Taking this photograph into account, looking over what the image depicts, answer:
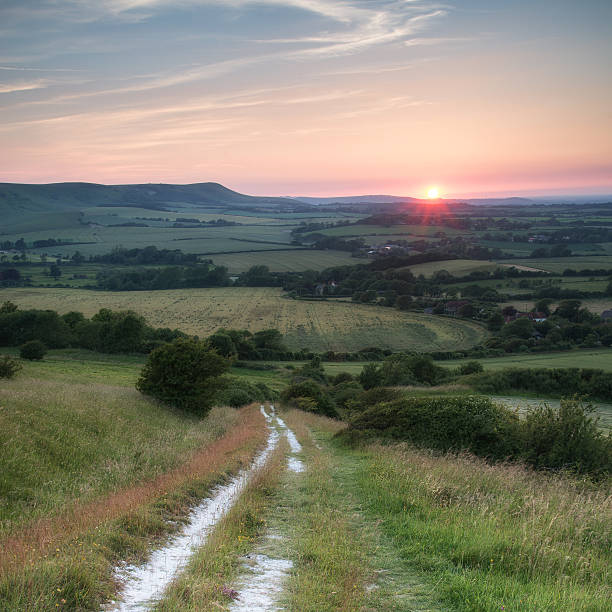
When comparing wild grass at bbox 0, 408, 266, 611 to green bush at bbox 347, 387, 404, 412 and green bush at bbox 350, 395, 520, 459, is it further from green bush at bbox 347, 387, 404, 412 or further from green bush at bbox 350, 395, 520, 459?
green bush at bbox 347, 387, 404, 412

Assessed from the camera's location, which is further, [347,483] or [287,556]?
[347,483]

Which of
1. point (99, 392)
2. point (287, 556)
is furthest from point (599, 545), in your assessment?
point (99, 392)

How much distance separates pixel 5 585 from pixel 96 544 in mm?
1345

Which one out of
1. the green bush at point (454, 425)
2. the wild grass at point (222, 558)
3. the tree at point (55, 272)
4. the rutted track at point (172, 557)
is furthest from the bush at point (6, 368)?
the tree at point (55, 272)

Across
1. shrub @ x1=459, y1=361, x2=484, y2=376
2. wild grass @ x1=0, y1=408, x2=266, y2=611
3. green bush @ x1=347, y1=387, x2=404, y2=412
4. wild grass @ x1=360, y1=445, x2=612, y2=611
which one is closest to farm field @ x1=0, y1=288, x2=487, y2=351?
shrub @ x1=459, y1=361, x2=484, y2=376

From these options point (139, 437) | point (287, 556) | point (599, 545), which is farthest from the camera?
point (139, 437)

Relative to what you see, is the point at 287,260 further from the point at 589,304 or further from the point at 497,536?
the point at 497,536

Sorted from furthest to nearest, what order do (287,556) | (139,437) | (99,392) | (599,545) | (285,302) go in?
1. (285,302)
2. (99,392)
3. (139,437)
4. (599,545)
5. (287,556)

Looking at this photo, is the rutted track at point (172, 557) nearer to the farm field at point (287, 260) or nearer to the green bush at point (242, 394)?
the green bush at point (242, 394)

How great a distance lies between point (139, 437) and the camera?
56.9ft

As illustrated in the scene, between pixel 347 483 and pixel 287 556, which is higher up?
pixel 287 556

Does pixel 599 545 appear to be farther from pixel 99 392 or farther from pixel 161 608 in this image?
pixel 99 392

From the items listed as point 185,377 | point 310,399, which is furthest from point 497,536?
point 310,399

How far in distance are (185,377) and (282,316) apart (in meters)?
73.9
